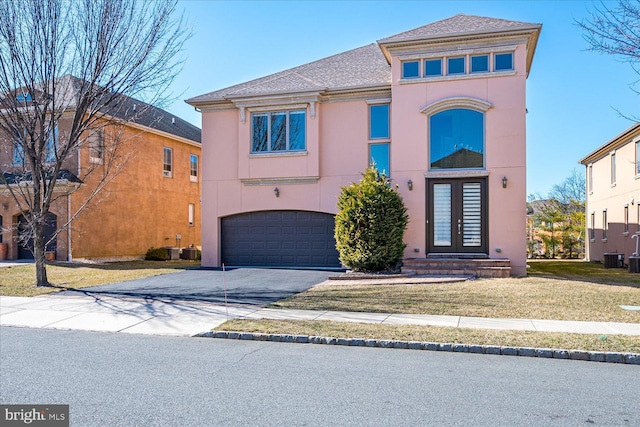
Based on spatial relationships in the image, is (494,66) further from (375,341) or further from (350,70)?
(375,341)

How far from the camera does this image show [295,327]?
8844mm

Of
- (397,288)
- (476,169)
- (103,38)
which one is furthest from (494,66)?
(103,38)

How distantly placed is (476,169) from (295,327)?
1064 cm

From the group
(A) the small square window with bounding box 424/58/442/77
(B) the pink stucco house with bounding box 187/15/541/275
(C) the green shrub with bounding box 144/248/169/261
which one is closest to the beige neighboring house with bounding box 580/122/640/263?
(B) the pink stucco house with bounding box 187/15/541/275

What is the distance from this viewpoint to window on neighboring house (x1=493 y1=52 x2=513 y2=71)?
16.8 m

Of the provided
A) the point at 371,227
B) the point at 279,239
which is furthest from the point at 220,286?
the point at 279,239

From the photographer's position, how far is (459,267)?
1609cm

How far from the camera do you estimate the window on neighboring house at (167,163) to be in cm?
2812

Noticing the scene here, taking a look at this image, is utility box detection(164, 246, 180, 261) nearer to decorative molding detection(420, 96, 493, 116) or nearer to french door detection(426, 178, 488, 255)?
french door detection(426, 178, 488, 255)

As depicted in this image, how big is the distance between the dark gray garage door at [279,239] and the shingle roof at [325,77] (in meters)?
4.82

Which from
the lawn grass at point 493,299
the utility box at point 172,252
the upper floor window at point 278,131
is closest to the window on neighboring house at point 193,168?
the utility box at point 172,252

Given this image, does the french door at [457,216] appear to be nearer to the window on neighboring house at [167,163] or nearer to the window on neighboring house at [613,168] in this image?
the window on neighboring house at [613,168]

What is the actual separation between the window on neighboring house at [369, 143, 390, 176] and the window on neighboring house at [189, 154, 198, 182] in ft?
50.1

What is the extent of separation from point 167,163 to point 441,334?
23340 mm
